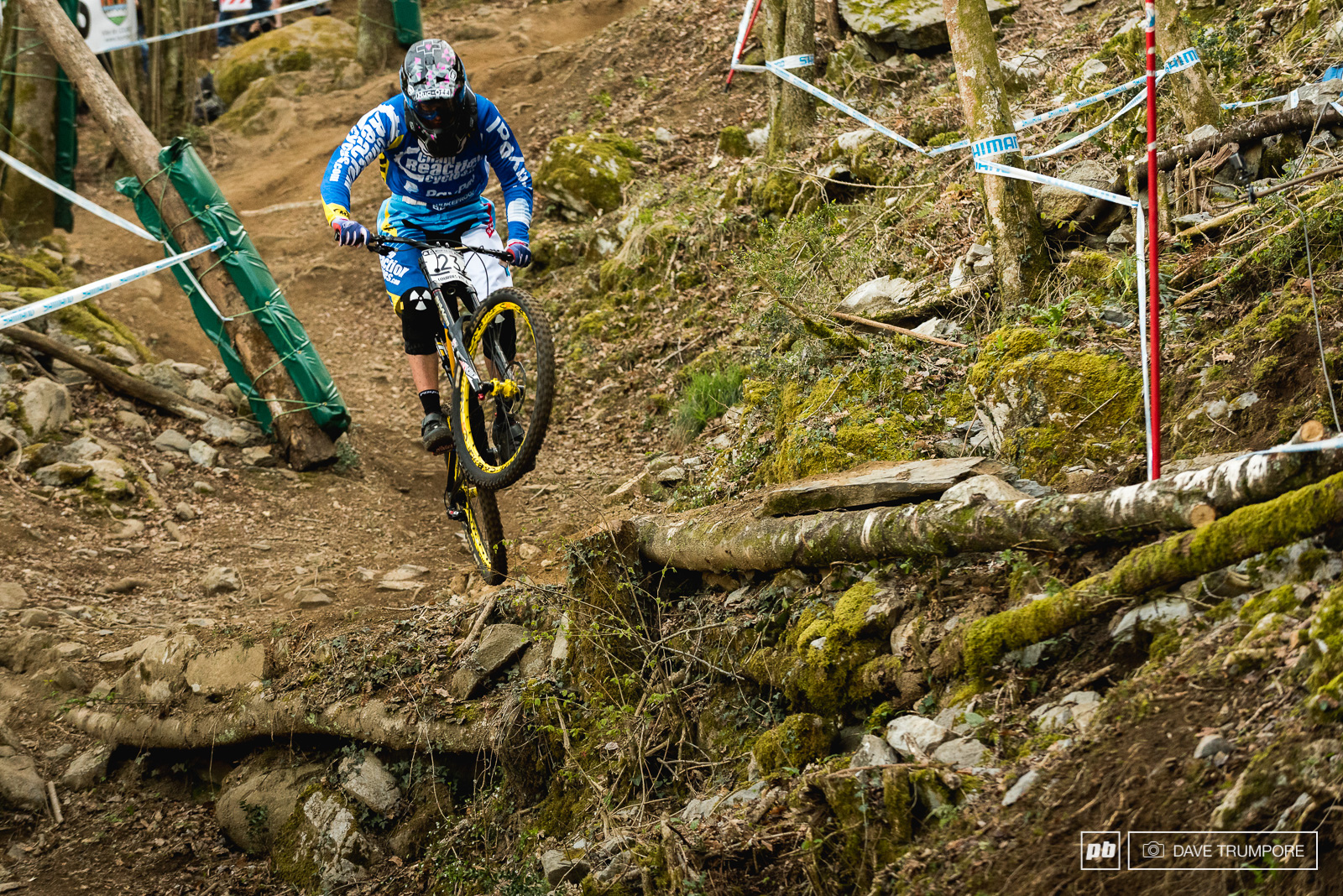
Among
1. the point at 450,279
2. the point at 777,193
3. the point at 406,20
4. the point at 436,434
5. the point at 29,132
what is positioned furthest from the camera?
the point at 406,20

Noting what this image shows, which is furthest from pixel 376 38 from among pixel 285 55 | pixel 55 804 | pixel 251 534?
pixel 55 804

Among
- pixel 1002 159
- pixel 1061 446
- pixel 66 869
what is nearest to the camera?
pixel 1061 446

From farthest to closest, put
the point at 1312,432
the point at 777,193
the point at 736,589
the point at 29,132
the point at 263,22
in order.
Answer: the point at 263,22 → the point at 29,132 → the point at 777,193 → the point at 736,589 → the point at 1312,432

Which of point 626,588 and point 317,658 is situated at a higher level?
point 626,588

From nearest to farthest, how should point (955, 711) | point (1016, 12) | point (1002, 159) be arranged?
point (955, 711), point (1002, 159), point (1016, 12)

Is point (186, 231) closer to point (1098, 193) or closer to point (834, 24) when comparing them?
point (834, 24)

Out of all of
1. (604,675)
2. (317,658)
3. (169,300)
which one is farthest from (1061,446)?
(169,300)

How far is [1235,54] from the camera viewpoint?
18.9ft

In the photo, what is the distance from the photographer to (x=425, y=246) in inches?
213

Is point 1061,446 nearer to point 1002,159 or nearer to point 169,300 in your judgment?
point 1002,159

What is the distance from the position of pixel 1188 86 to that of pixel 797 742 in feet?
13.8

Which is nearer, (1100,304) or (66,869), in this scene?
(1100,304)

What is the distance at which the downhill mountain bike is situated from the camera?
4848mm

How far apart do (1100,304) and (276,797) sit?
485 centimetres
